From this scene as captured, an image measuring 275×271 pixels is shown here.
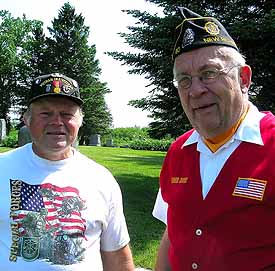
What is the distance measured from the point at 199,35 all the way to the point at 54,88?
103 cm

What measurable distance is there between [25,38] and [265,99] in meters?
49.8

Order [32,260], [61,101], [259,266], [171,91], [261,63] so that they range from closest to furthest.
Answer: [259,266]
[32,260]
[61,101]
[261,63]
[171,91]

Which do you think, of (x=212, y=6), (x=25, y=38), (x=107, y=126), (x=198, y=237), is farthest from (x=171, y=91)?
(x=25, y=38)

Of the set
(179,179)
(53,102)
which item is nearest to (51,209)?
(53,102)

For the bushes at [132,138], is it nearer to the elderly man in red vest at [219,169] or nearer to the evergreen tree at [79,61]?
the evergreen tree at [79,61]

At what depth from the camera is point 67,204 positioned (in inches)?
103

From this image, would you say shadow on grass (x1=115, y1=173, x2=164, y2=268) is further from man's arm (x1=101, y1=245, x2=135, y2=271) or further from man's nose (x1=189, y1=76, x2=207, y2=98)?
man's nose (x1=189, y1=76, x2=207, y2=98)

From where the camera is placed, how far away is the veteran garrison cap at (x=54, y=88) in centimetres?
275

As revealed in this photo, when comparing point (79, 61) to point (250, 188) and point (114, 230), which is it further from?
point (250, 188)

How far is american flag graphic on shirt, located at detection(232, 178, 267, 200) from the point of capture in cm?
191

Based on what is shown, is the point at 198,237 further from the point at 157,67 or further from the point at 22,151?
the point at 157,67

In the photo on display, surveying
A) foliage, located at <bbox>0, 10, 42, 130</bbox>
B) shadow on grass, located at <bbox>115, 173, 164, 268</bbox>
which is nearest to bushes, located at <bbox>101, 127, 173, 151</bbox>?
foliage, located at <bbox>0, 10, 42, 130</bbox>

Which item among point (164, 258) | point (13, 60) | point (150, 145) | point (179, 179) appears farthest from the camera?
point (13, 60)

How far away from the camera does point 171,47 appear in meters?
9.13
